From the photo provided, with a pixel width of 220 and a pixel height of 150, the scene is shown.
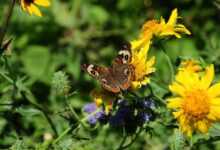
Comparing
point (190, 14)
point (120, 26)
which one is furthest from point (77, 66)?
point (190, 14)

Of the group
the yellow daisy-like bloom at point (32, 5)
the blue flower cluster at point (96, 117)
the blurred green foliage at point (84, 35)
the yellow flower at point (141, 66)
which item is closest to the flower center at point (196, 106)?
the yellow flower at point (141, 66)

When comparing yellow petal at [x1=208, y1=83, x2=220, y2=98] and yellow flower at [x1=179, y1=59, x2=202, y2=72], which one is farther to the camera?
yellow flower at [x1=179, y1=59, x2=202, y2=72]

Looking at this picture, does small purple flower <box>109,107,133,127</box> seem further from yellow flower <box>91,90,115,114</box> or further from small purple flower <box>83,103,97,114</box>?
small purple flower <box>83,103,97,114</box>

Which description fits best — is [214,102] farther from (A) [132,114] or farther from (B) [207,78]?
(A) [132,114]

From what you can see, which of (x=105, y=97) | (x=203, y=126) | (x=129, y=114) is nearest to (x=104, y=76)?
(x=105, y=97)

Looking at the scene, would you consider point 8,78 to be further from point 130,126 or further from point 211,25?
point 211,25

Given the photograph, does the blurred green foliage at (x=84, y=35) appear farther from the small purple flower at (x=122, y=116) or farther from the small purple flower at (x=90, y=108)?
the small purple flower at (x=122, y=116)

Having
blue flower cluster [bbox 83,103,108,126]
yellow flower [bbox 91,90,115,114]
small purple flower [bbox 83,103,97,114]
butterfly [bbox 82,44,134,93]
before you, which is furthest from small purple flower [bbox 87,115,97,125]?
butterfly [bbox 82,44,134,93]
